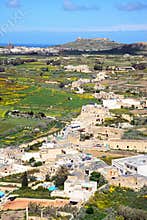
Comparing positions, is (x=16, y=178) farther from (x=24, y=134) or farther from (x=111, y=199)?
(x=24, y=134)

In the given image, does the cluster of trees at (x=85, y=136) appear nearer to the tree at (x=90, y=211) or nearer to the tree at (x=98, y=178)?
the tree at (x=98, y=178)

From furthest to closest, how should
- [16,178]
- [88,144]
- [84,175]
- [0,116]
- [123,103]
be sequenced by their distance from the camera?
[123,103], [0,116], [88,144], [16,178], [84,175]

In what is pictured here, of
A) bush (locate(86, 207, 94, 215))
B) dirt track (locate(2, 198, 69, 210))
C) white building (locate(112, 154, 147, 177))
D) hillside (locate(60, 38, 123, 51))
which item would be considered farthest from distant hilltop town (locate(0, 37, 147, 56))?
bush (locate(86, 207, 94, 215))

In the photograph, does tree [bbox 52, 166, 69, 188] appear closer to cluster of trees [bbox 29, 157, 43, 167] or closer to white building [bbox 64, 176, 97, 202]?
white building [bbox 64, 176, 97, 202]

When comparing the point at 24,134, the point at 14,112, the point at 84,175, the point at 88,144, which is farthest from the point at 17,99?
the point at 84,175

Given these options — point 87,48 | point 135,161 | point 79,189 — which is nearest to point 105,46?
point 87,48

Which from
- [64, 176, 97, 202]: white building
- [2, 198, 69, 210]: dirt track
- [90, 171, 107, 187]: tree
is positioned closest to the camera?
[2, 198, 69, 210]: dirt track
